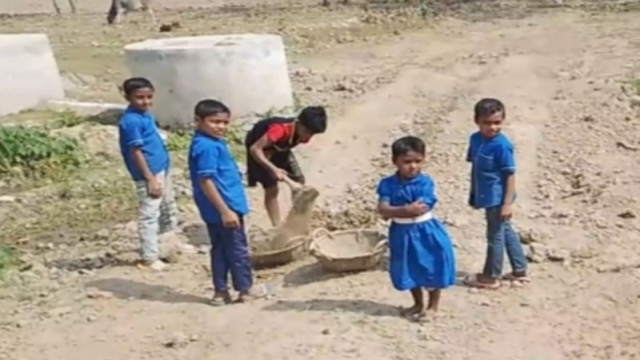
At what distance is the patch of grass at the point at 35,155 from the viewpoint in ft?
30.6

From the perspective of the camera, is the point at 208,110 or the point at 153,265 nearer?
the point at 208,110

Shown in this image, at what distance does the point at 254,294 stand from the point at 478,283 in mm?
1179

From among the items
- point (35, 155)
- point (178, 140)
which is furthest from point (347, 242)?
point (35, 155)

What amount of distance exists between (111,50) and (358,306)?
9639 millimetres

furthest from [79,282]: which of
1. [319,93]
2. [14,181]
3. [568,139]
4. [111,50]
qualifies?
[111,50]

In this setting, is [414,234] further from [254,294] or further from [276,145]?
[276,145]

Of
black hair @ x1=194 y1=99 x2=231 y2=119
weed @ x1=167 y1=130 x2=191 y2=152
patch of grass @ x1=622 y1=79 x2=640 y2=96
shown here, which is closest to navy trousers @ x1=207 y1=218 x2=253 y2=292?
black hair @ x1=194 y1=99 x2=231 y2=119

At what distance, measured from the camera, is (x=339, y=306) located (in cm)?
628

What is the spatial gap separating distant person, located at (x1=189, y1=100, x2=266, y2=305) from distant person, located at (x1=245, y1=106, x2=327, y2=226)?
837mm

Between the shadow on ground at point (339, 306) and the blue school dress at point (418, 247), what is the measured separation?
0.34 m

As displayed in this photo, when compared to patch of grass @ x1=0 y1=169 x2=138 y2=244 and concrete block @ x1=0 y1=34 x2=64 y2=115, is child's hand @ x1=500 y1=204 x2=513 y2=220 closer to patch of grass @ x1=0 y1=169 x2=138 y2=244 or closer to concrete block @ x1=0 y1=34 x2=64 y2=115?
patch of grass @ x1=0 y1=169 x2=138 y2=244

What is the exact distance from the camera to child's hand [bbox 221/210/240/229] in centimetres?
612

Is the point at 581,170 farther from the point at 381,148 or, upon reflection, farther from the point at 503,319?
the point at 503,319

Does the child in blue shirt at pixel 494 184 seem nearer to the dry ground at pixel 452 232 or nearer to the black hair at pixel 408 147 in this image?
the dry ground at pixel 452 232
